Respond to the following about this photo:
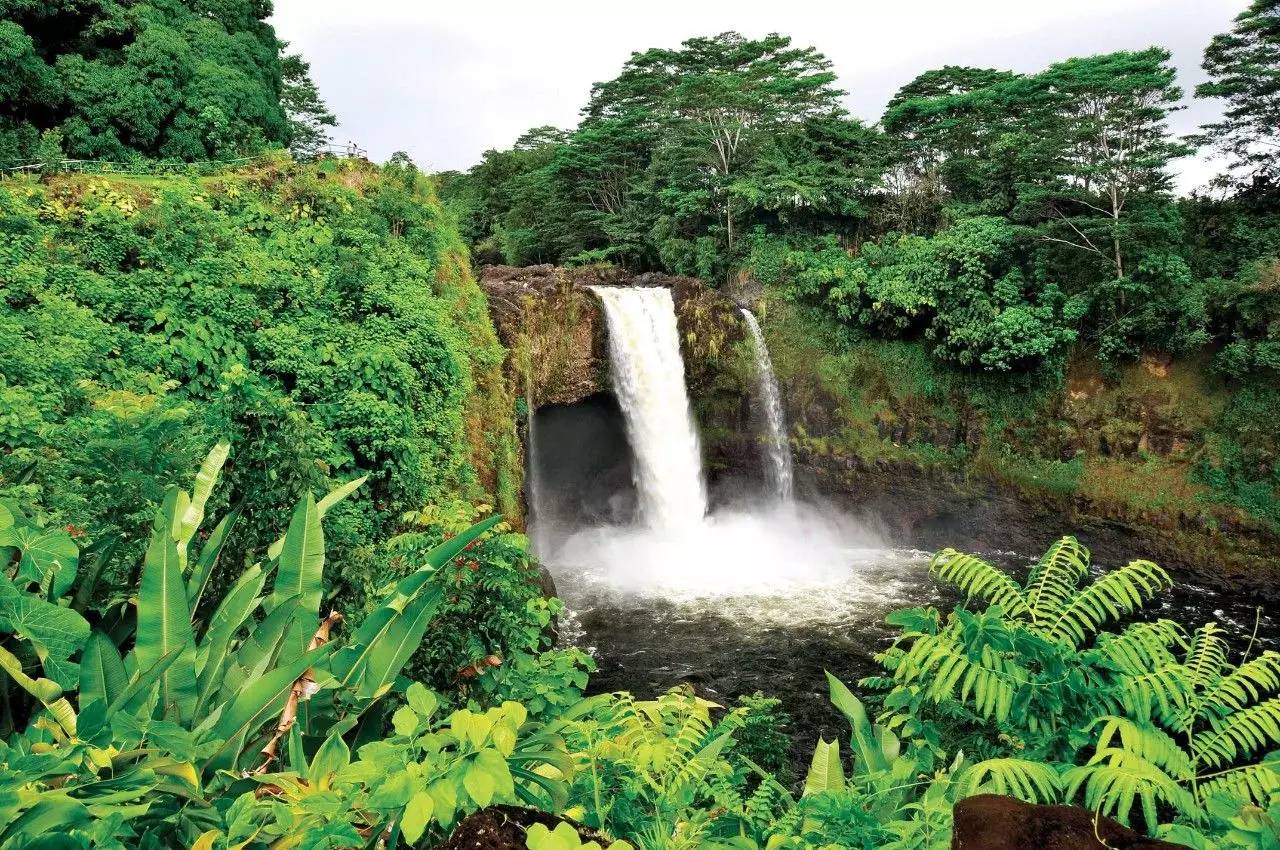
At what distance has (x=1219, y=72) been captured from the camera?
1411cm

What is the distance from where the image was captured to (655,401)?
53.7ft

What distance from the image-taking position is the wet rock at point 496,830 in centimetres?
131

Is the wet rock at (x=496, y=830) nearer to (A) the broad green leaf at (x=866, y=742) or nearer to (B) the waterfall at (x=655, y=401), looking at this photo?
(A) the broad green leaf at (x=866, y=742)

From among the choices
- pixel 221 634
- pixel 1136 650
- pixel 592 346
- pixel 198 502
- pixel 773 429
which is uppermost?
pixel 592 346

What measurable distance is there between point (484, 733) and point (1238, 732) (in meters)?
2.25

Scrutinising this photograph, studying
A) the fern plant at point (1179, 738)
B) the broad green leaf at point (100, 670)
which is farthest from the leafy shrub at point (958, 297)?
the broad green leaf at point (100, 670)

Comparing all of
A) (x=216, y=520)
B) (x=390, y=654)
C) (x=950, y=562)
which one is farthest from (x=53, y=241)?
(x=950, y=562)

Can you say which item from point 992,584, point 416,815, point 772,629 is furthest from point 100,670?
point 772,629

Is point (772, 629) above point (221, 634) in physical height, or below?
below

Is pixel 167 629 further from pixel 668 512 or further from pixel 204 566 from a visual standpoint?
pixel 668 512

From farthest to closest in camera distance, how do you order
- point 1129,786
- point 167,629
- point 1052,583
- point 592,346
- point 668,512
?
point 668,512 → point 592,346 → point 1052,583 → point 167,629 → point 1129,786

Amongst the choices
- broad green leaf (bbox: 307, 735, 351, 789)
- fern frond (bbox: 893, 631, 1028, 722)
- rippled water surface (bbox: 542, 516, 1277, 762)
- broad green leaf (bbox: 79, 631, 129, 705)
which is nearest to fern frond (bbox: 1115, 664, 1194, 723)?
fern frond (bbox: 893, 631, 1028, 722)

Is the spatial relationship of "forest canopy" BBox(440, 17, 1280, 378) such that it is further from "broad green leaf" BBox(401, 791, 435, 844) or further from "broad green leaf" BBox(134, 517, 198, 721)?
"broad green leaf" BBox(401, 791, 435, 844)

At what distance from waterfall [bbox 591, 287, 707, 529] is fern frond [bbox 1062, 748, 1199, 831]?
47.7 ft
